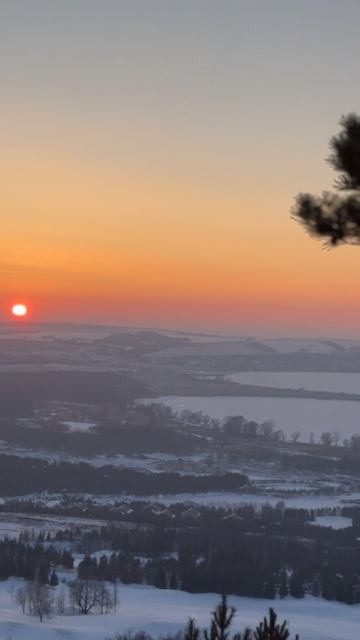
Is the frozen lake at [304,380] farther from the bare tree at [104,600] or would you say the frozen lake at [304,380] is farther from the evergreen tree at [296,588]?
the bare tree at [104,600]

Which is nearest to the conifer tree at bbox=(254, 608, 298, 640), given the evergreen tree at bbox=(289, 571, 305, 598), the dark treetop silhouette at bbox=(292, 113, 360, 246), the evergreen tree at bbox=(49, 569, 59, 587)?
the dark treetop silhouette at bbox=(292, 113, 360, 246)

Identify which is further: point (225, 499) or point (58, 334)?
point (58, 334)

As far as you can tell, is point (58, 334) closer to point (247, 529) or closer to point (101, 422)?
point (101, 422)

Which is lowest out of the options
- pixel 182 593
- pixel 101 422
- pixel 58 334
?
pixel 182 593

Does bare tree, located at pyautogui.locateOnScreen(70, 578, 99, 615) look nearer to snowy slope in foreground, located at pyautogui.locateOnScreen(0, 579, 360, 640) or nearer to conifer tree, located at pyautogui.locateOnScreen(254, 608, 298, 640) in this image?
snowy slope in foreground, located at pyautogui.locateOnScreen(0, 579, 360, 640)

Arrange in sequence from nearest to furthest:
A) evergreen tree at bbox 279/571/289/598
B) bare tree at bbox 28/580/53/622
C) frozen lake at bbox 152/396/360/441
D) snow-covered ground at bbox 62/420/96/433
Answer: bare tree at bbox 28/580/53/622, evergreen tree at bbox 279/571/289/598, snow-covered ground at bbox 62/420/96/433, frozen lake at bbox 152/396/360/441

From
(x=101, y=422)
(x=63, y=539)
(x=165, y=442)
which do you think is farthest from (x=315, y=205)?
(x=101, y=422)

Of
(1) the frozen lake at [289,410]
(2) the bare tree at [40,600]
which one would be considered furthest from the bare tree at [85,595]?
(1) the frozen lake at [289,410]
